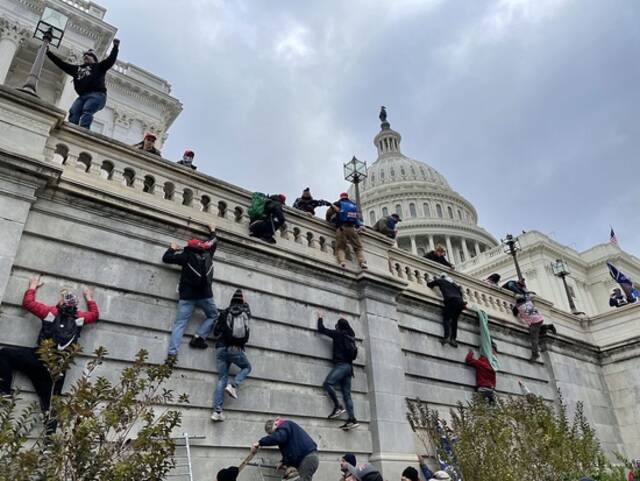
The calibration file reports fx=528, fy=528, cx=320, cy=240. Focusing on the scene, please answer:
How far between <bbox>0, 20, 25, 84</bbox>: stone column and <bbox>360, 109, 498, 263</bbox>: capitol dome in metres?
65.8

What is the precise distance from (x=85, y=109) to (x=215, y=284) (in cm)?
485

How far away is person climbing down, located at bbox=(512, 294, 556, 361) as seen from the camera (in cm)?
1709

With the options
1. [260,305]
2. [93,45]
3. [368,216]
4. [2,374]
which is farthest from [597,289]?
[2,374]

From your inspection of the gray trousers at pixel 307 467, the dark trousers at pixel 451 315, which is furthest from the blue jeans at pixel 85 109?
the dark trousers at pixel 451 315

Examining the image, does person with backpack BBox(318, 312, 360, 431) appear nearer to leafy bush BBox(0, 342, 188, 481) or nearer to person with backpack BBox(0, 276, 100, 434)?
person with backpack BBox(0, 276, 100, 434)

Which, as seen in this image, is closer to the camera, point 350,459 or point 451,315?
point 350,459

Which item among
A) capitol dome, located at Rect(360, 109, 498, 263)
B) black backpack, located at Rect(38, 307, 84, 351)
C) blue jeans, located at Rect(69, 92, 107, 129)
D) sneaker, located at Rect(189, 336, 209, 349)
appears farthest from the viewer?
capitol dome, located at Rect(360, 109, 498, 263)

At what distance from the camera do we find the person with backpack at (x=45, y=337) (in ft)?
24.2

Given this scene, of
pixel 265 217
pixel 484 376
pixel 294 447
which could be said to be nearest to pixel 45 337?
pixel 294 447

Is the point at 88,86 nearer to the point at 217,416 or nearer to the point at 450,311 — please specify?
the point at 217,416

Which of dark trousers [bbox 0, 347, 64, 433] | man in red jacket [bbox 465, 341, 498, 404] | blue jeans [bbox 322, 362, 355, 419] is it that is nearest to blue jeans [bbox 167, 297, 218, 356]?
dark trousers [bbox 0, 347, 64, 433]

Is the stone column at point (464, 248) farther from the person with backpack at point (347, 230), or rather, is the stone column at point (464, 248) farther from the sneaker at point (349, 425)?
the sneaker at point (349, 425)

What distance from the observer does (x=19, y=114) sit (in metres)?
9.18

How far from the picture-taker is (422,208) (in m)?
102
